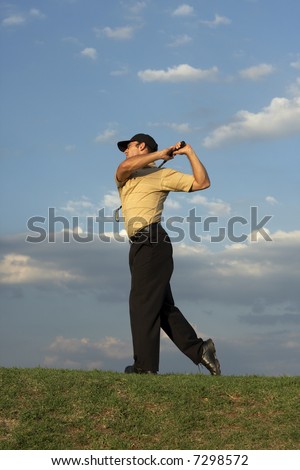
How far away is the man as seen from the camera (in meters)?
9.87

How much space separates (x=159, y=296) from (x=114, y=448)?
99.4 inches

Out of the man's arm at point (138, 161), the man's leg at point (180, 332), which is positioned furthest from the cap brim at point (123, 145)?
the man's leg at point (180, 332)

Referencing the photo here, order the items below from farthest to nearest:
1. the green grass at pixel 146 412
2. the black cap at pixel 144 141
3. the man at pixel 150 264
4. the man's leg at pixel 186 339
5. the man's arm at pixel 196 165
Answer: the black cap at pixel 144 141 < the man's leg at pixel 186 339 < the man at pixel 150 264 < the man's arm at pixel 196 165 < the green grass at pixel 146 412

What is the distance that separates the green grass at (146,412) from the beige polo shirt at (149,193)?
1901 mm

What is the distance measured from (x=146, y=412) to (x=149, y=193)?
282cm

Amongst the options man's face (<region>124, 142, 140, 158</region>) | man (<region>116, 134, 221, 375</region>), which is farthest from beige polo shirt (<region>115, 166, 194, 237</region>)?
man's face (<region>124, 142, 140, 158</region>)

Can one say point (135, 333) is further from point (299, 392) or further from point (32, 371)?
point (299, 392)

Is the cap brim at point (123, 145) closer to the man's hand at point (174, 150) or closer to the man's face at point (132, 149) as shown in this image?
the man's face at point (132, 149)

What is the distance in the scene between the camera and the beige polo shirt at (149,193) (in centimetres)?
989

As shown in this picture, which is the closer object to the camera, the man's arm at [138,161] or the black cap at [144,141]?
the man's arm at [138,161]

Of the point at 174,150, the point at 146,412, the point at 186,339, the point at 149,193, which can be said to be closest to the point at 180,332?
the point at 186,339

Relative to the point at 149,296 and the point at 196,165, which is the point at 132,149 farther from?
the point at 149,296

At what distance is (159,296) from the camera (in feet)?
32.4
